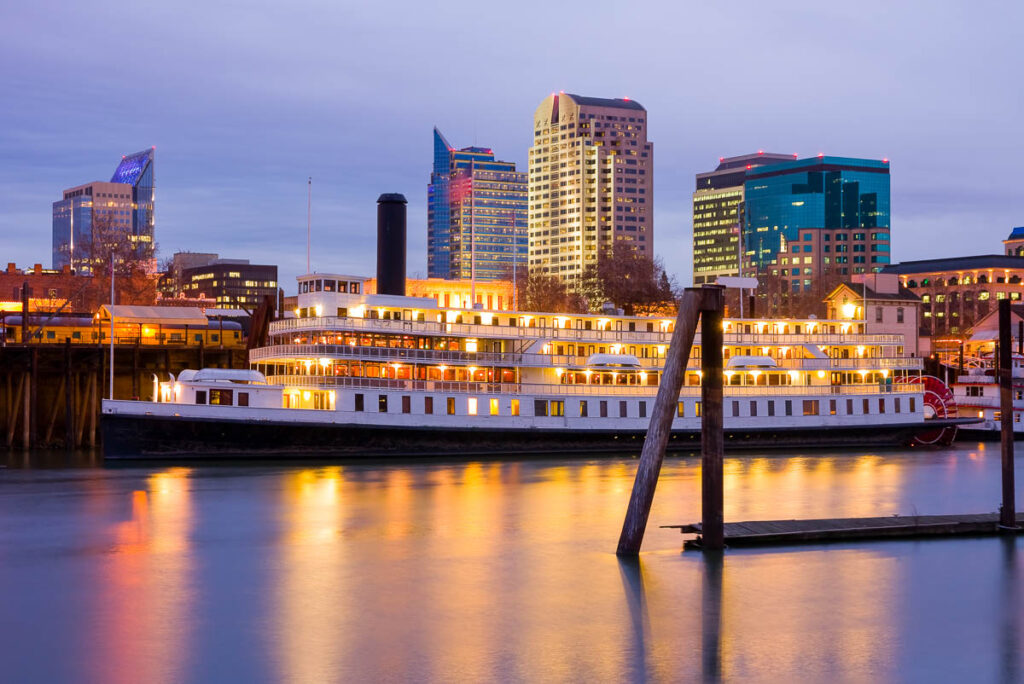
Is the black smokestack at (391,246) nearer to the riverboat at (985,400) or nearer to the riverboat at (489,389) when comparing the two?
the riverboat at (489,389)

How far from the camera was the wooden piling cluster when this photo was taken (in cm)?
5344

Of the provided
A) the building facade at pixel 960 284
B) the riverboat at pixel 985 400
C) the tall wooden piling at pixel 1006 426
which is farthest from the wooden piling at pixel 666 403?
the building facade at pixel 960 284

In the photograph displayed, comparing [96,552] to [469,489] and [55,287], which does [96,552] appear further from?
[55,287]

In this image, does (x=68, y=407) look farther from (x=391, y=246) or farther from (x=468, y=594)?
(x=468, y=594)

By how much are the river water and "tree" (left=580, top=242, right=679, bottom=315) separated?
7956 cm

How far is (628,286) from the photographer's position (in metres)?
122

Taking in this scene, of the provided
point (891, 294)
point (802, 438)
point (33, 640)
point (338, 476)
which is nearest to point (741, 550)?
point (33, 640)

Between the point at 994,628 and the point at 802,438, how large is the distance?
126 feet

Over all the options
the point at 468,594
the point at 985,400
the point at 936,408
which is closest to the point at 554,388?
the point at 936,408

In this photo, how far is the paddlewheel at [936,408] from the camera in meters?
62.1

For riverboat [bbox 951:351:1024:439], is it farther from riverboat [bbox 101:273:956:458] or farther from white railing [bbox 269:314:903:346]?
white railing [bbox 269:314:903:346]

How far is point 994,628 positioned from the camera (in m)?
20.3

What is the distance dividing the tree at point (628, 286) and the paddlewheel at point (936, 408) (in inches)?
1823

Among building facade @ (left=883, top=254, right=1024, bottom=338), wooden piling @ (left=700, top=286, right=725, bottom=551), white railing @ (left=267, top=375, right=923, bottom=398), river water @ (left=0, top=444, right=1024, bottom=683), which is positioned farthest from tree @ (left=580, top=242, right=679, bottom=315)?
wooden piling @ (left=700, top=286, right=725, bottom=551)
